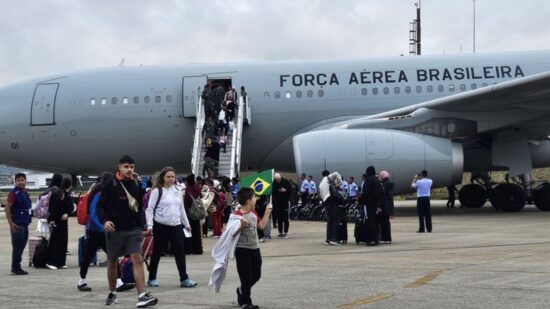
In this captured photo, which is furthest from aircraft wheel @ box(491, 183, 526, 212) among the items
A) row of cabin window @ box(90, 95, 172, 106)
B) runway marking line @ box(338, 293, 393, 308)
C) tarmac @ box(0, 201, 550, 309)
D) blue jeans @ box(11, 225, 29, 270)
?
runway marking line @ box(338, 293, 393, 308)

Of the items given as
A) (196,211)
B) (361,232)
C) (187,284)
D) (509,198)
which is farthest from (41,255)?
(509,198)

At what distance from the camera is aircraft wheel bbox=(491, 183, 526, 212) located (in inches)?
931

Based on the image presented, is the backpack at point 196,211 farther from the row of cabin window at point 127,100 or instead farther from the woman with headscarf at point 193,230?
the row of cabin window at point 127,100

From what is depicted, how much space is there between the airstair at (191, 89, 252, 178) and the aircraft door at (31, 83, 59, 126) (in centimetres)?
420

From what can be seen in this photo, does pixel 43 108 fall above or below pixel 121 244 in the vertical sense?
above

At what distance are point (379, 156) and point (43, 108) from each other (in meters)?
9.80

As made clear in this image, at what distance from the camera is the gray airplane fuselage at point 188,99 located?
24453mm

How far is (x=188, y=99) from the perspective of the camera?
24828mm

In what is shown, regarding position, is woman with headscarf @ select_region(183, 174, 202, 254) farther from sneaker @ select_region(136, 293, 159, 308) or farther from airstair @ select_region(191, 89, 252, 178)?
airstair @ select_region(191, 89, 252, 178)

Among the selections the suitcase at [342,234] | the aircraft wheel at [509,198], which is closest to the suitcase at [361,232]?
the suitcase at [342,234]

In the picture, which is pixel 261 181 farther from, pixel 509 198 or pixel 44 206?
pixel 509 198

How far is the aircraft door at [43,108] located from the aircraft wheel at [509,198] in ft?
40.9

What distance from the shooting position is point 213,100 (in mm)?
24781

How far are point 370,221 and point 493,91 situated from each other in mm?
7492
